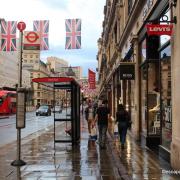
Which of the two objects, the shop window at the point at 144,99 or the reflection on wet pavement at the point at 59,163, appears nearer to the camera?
the reflection on wet pavement at the point at 59,163

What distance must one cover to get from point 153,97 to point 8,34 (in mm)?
10182

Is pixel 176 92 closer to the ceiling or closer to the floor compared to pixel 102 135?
closer to the ceiling

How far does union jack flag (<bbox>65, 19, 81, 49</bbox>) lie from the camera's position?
25.5m

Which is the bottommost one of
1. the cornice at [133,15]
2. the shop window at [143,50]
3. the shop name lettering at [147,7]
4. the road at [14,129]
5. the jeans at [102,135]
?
the road at [14,129]

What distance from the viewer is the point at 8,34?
24.0 m

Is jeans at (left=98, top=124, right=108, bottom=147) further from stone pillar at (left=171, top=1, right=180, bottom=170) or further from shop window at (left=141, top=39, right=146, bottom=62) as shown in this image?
stone pillar at (left=171, top=1, right=180, bottom=170)

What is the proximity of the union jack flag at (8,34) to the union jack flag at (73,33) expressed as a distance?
3.07 m

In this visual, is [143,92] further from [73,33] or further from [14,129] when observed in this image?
[14,129]

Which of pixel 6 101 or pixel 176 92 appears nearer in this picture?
pixel 176 92

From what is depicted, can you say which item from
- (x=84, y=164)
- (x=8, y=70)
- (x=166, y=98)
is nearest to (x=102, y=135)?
(x=166, y=98)

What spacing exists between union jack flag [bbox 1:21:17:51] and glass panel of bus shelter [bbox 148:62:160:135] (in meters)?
9.29

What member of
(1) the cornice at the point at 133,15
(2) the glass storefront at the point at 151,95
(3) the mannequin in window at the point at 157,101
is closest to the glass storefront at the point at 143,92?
(2) the glass storefront at the point at 151,95

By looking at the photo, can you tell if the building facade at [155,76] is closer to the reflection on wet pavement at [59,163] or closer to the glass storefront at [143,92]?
the glass storefront at [143,92]

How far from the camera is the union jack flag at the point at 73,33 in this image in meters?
25.5
